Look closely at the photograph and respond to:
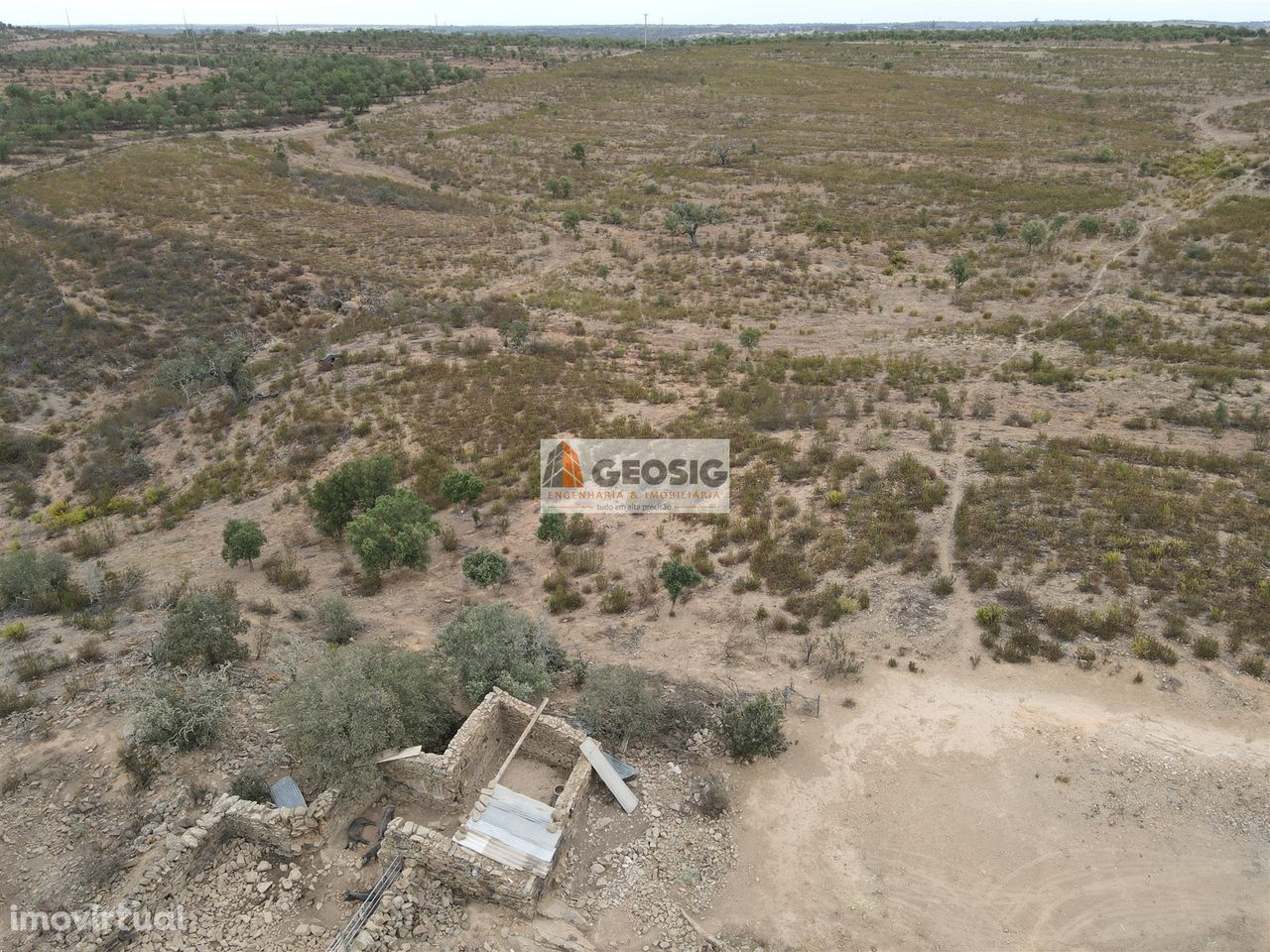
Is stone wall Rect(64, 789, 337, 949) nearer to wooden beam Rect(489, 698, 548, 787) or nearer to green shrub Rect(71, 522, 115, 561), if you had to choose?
wooden beam Rect(489, 698, 548, 787)

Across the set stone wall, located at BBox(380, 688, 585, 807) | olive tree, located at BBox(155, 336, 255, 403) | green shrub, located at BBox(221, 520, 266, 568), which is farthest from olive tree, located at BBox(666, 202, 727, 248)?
stone wall, located at BBox(380, 688, 585, 807)

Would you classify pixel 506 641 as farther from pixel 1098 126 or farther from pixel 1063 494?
pixel 1098 126

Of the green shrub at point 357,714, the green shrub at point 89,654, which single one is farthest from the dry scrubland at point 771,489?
the green shrub at point 357,714

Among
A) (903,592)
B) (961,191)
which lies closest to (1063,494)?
(903,592)

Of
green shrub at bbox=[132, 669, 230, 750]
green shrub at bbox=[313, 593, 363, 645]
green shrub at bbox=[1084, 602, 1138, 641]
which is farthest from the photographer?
green shrub at bbox=[313, 593, 363, 645]

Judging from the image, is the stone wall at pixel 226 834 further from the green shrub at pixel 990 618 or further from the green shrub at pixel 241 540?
the green shrub at pixel 990 618
